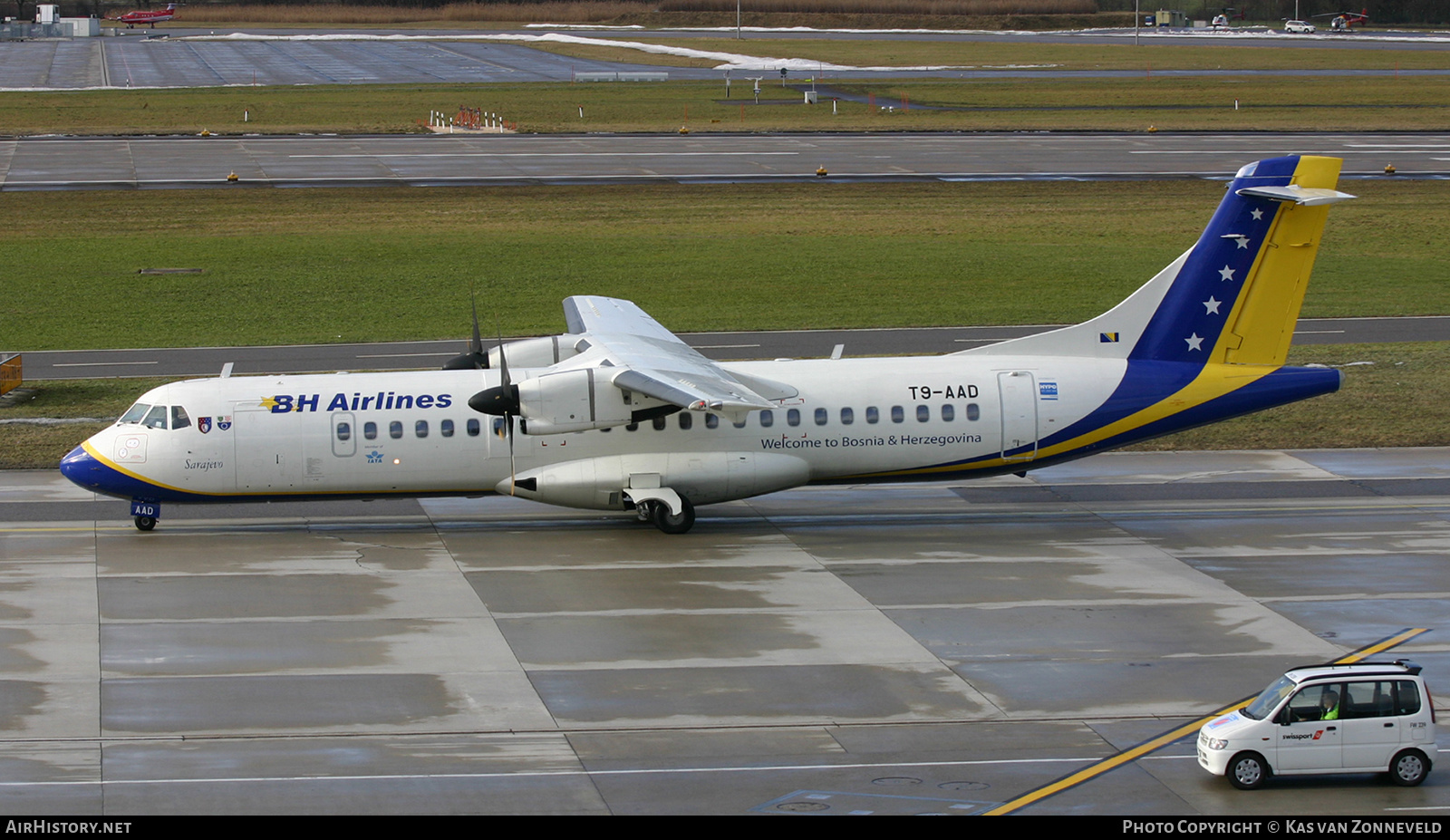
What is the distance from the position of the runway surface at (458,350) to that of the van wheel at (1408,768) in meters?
26.5

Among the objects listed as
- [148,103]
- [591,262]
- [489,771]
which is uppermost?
[148,103]

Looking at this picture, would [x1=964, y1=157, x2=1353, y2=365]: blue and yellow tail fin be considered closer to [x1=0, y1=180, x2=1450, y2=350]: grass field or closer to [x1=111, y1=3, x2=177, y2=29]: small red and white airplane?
[x1=0, y1=180, x2=1450, y2=350]: grass field

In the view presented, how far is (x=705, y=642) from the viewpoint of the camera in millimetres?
22125

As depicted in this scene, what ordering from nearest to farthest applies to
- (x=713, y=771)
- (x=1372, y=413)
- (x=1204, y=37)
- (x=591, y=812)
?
1. (x=591, y=812)
2. (x=713, y=771)
3. (x=1372, y=413)
4. (x=1204, y=37)

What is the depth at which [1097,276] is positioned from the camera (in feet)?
175

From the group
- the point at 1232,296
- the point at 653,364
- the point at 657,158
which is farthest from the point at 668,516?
the point at 657,158

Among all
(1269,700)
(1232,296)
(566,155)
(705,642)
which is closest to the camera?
(1269,700)

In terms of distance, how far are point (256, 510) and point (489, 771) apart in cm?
1521

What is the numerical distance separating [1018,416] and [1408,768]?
12690mm

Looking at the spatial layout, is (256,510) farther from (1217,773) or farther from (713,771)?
(1217,773)

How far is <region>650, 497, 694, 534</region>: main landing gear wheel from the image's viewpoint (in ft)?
91.8

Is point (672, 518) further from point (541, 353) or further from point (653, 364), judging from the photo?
point (541, 353)

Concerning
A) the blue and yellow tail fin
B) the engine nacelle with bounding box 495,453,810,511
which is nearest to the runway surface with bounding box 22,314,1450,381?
the blue and yellow tail fin

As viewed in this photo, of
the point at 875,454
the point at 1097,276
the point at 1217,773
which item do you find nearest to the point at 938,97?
the point at 1097,276
